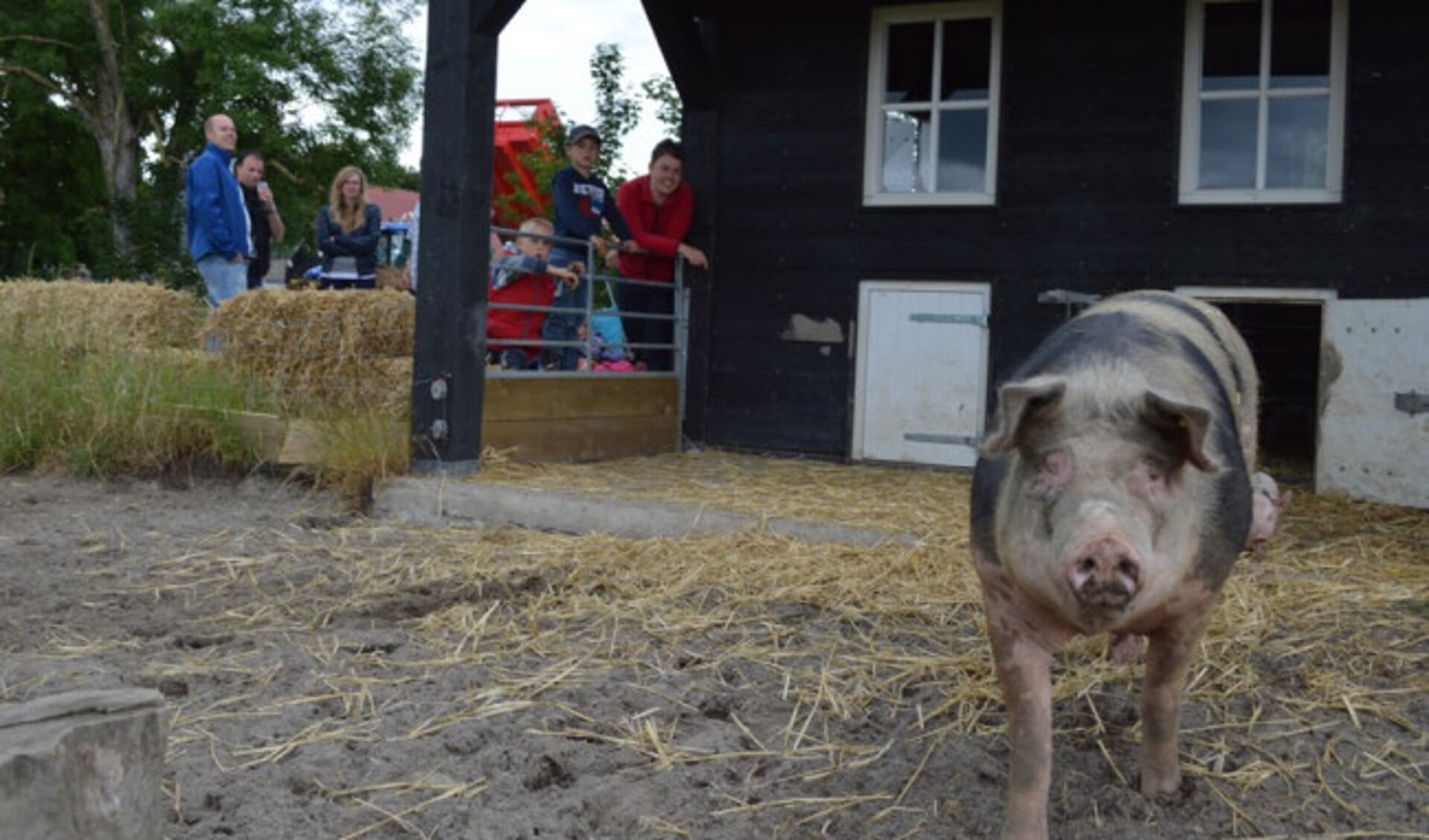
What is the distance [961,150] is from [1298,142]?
204 cm

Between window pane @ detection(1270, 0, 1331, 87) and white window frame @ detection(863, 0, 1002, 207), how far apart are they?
5.35 ft

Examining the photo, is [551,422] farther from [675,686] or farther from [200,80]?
[200,80]

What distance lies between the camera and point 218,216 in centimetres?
953

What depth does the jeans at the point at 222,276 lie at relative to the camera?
986cm

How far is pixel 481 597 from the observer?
5.53m

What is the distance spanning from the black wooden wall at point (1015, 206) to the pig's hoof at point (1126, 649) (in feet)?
16.1

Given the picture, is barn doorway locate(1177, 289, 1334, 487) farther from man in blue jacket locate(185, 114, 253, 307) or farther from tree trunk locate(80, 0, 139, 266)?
tree trunk locate(80, 0, 139, 266)

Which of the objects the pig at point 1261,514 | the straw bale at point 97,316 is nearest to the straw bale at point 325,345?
the straw bale at point 97,316

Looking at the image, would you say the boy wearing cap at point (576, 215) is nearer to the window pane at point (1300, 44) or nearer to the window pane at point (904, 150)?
the window pane at point (904, 150)

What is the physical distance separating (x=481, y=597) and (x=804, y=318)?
186 inches

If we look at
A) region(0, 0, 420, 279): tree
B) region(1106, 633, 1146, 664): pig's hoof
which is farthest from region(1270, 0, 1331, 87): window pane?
region(0, 0, 420, 279): tree

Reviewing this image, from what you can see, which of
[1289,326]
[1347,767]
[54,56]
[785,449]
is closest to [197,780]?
[1347,767]

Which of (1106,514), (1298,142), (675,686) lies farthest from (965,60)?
(1106,514)

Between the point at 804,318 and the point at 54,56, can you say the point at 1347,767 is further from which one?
the point at 54,56
